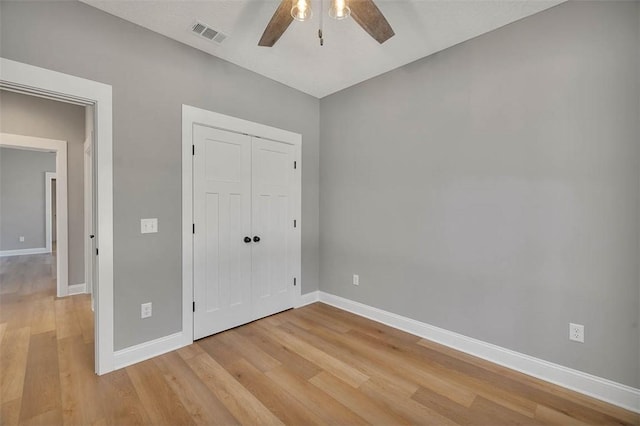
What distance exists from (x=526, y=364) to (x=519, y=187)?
4.46 ft

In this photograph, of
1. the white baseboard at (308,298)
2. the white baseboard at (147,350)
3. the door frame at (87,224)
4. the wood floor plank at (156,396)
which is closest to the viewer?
the wood floor plank at (156,396)

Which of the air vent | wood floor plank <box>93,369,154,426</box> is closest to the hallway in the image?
wood floor plank <box>93,369,154,426</box>

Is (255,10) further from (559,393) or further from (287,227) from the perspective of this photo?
(559,393)

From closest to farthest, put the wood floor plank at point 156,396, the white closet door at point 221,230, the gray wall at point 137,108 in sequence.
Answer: the wood floor plank at point 156,396 < the gray wall at point 137,108 < the white closet door at point 221,230

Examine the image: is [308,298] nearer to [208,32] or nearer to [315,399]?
[315,399]

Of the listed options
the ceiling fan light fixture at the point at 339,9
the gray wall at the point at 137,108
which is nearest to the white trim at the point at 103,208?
the gray wall at the point at 137,108

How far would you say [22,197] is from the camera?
22.4 feet

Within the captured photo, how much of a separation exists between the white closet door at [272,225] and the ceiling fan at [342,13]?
56.8 inches

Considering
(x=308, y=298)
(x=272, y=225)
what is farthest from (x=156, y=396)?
(x=308, y=298)

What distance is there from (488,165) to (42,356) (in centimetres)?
404

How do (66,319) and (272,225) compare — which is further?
(272,225)

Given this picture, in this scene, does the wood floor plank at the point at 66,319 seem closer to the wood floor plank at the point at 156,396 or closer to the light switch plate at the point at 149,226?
the wood floor plank at the point at 156,396

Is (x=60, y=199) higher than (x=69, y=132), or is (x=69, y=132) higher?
(x=69, y=132)

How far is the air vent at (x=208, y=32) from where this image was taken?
7.19 feet
